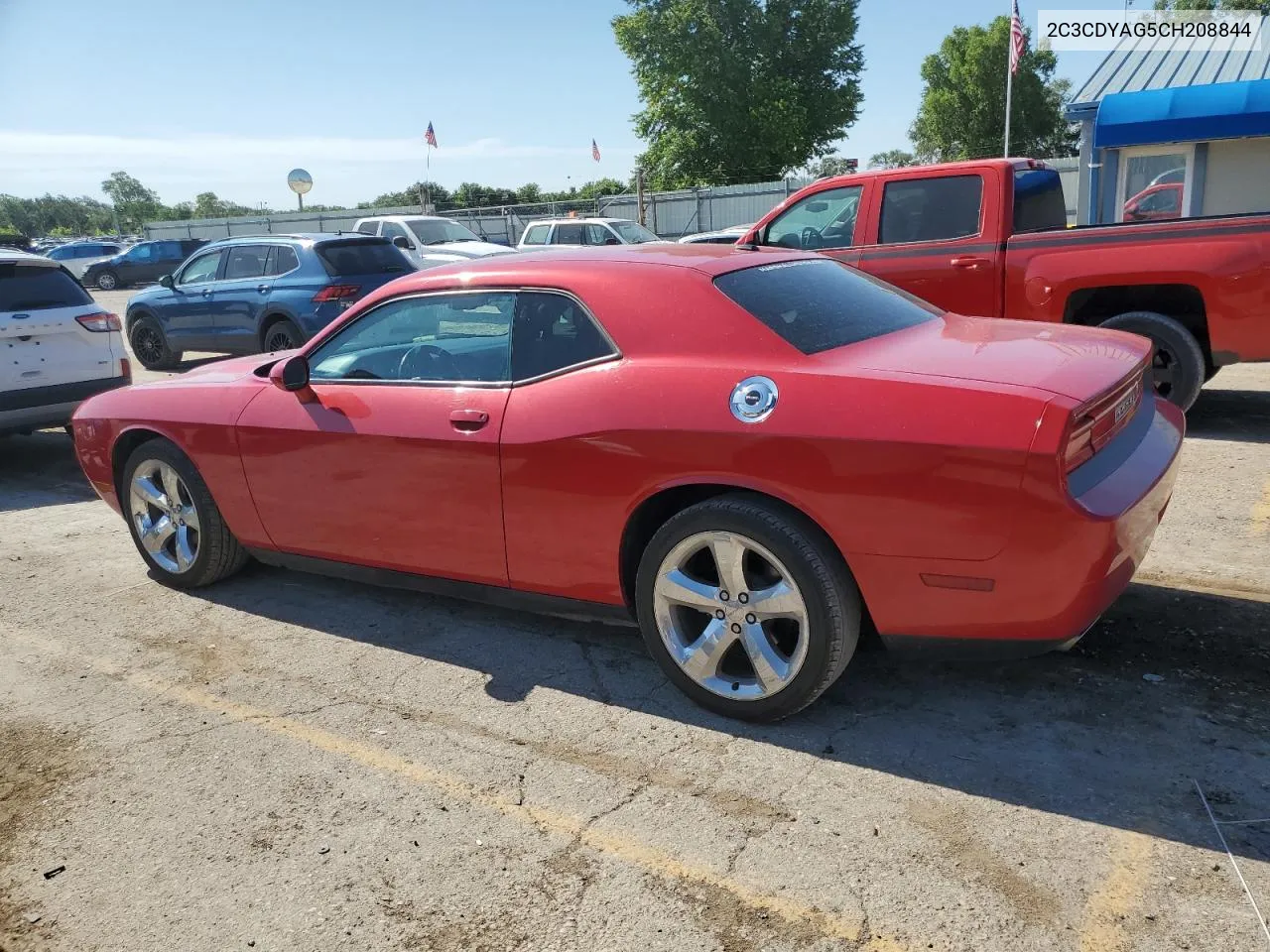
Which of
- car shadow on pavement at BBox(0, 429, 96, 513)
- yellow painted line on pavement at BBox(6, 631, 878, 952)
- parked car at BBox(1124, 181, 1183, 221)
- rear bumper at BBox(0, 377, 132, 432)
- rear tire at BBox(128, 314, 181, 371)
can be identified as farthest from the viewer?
parked car at BBox(1124, 181, 1183, 221)

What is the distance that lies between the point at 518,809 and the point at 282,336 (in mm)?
9719

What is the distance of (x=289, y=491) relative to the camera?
14.5ft

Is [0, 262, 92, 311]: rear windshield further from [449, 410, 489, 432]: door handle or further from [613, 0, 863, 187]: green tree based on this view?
[613, 0, 863, 187]: green tree

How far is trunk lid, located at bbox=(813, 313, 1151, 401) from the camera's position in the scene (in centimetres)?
305

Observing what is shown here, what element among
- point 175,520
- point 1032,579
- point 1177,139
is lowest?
point 175,520

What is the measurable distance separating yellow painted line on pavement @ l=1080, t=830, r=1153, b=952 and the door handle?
8.05ft

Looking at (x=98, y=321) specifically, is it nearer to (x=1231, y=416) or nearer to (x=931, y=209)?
(x=931, y=209)

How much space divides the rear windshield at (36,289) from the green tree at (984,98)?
159 feet

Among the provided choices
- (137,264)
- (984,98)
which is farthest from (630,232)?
(984,98)

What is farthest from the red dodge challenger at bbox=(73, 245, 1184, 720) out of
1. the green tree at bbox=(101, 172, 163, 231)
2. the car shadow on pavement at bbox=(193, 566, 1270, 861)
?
the green tree at bbox=(101, 172, 163, 231)

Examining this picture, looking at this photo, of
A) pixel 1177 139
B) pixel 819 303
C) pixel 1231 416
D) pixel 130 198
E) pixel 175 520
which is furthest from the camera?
pixel 130 198

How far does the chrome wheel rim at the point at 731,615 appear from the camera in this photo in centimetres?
323

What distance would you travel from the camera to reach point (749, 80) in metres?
42.9

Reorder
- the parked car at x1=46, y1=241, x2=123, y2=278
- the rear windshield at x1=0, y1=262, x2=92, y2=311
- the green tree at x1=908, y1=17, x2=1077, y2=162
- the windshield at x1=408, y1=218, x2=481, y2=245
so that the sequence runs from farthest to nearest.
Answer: the green tree at x1=908, y1=17, x2=1077, y2=162 < the parked car at x1=46, y1=241, x2=123, y2=278 < the windshield at x1=408, y1=218, x2=481, y2=245 < the rear windshield at x1=0, y1=262, x2=92, y2=311
